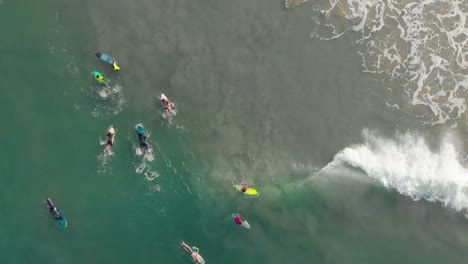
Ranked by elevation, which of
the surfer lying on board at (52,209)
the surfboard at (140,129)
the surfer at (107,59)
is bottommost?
the surfer lying on board at (52,209)

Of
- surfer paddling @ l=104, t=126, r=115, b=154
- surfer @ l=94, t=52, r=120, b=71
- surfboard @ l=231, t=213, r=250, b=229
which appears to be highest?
surfer @ l=94, t=52, r=120, b=71

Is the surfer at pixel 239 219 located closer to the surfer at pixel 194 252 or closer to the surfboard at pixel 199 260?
the surfer at pixel 194 252

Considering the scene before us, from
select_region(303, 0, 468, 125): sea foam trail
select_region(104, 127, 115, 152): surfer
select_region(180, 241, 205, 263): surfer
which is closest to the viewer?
select_region(104, 127, 115, 152): surfer

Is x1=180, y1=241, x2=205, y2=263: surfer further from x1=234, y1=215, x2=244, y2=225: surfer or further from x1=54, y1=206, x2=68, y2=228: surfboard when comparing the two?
x1=54, y1=206, x2=68, y2=228: surfboard

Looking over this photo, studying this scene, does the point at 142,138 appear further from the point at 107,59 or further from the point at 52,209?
the point at 52,209

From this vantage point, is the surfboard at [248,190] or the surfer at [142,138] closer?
the surfer at [142,138]

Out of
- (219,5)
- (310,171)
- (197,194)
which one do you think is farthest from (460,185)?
(219,5)

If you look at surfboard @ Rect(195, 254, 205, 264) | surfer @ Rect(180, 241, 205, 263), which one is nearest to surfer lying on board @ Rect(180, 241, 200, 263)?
surfer @ Rect(180, 241, 205, 263)

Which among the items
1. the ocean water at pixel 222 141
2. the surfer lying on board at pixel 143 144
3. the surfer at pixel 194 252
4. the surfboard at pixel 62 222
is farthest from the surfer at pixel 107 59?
the surfer at pixel 194 252
